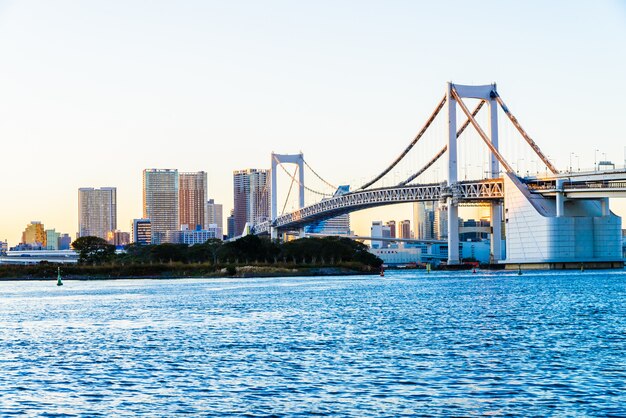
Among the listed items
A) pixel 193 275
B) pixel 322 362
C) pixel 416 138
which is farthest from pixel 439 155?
pixel 322 362

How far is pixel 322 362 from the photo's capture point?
21.2 m

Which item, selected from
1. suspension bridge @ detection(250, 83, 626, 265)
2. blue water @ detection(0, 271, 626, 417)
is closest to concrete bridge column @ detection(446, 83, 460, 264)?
suspension bridge @ detection(250, 83, 626, 265)

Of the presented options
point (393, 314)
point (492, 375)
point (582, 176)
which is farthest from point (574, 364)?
point (582, 176)

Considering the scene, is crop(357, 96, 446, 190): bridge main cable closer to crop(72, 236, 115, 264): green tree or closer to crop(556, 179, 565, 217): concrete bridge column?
crop(556, 179, 565, 217): concrete bridge column

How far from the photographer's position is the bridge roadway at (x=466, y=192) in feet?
284

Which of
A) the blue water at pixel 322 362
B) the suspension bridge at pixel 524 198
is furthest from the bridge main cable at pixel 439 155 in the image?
the blue water at pixel 322 362

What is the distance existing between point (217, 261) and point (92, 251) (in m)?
16.7

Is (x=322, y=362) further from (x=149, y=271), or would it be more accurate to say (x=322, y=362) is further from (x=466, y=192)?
(x=466, y=192)

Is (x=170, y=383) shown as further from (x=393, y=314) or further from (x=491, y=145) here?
(x=491, y=145)

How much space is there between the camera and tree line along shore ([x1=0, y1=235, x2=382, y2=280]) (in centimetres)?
9875

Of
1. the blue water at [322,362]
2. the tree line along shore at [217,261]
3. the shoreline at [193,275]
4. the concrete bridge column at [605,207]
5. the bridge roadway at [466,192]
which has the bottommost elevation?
the blue water at [322,362]

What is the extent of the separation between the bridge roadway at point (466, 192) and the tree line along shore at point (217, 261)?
513 centimetres

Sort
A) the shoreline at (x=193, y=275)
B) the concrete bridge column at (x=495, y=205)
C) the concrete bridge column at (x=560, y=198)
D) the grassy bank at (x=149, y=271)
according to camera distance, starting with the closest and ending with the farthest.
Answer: the concrete bridge column at (x=560, y=198) → the shoreline at (x=193, y=275) → the grassy bank at (x=149, y=271) → the concrete bridge column at (x=495, y=205)

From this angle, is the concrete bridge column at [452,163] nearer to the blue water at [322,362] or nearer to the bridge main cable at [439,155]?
the bridge main cable at [439,155]
